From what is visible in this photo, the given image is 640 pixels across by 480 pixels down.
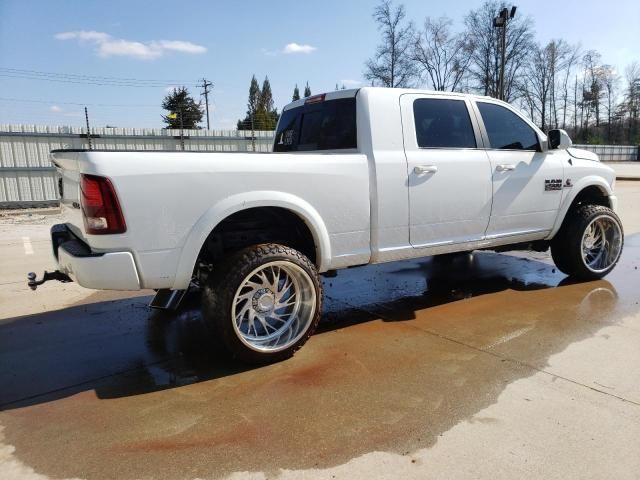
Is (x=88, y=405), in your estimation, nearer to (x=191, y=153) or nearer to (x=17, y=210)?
(x=191, y=153)

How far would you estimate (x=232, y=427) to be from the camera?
2.72 m

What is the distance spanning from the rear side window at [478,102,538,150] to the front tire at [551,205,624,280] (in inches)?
39.7

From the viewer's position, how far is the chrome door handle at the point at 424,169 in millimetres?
4059

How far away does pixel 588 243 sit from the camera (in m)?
5.56

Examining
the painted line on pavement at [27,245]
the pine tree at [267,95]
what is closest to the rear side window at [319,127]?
the painted line on pavement at [27,245]

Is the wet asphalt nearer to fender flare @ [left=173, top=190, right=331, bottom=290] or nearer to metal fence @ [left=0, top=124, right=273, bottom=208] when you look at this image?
fender flare @ [left=173, top=190, right=331, bottom=290]

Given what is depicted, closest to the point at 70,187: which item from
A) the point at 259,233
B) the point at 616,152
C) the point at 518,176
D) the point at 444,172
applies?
the point at 259,233

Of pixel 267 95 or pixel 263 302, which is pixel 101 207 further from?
pixel 267 95

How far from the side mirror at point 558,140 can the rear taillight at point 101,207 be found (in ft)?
A: 13.6

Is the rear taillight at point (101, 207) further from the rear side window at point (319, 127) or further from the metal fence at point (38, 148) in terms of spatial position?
the metal fence at point (38, 148)

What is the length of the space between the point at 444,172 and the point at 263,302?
1.91 metres

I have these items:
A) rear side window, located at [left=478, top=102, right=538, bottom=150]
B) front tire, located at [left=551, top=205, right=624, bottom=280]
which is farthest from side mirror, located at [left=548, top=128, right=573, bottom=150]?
front tire, located at [left=551, top=205, right=624, bottom=280]

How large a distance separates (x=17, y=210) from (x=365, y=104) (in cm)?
1328

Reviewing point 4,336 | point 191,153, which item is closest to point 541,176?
point 191,153
